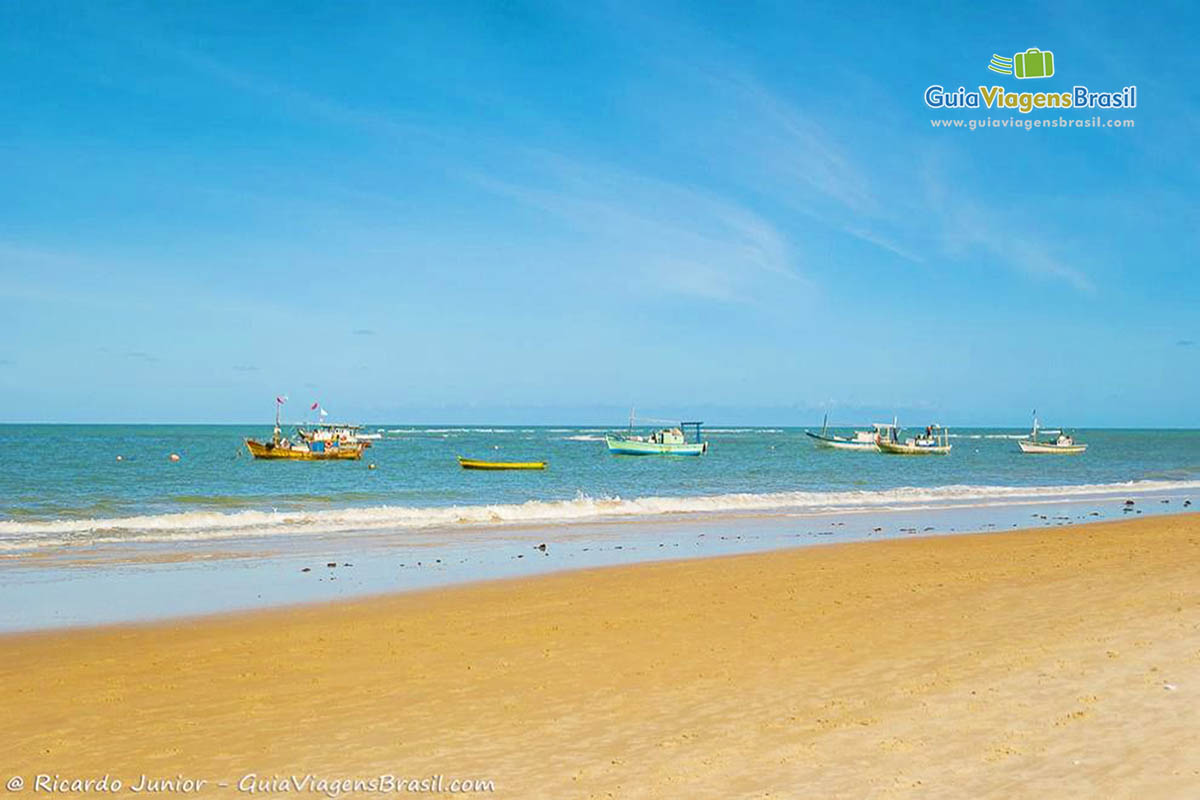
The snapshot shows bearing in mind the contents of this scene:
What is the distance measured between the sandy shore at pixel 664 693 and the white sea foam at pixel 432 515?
13404 mm

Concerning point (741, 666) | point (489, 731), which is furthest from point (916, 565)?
point (489, 731)

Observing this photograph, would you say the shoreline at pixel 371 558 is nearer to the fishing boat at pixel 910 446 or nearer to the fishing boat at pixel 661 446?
the fishing boat at pixel 661 446

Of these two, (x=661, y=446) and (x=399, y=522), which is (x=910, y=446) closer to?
(x=661, y=446)

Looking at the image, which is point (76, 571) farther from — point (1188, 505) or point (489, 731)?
point (1188, 505)

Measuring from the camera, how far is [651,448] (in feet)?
298

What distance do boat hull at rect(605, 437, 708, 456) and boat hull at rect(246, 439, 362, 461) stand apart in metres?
26.9

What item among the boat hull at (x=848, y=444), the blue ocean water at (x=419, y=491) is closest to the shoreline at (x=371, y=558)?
the blue ocean water at (x=419, y=491)

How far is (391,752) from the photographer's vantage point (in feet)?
22.8

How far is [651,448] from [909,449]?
26.9 m

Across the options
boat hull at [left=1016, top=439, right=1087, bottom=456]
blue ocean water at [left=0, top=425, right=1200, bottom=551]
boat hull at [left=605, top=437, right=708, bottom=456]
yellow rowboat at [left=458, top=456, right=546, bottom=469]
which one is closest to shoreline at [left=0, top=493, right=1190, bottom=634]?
blue ocean water at [left=0, top=425, right=1200, bottom=551]

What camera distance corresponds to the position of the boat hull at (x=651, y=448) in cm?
8981

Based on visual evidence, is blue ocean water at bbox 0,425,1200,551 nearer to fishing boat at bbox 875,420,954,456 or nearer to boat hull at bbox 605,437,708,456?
boat hull at bbox 605,437,708,456

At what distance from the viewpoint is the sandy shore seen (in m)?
6.44

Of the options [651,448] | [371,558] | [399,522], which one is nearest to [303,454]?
[651,448]
